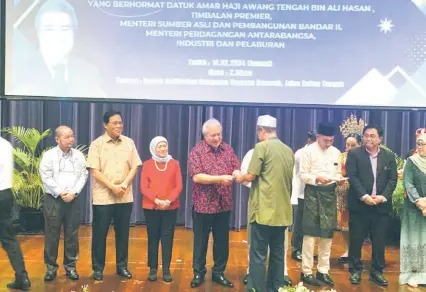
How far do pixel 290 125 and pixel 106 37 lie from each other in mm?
2920

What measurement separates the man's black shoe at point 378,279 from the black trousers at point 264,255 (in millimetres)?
963

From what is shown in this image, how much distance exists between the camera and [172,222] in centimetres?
414

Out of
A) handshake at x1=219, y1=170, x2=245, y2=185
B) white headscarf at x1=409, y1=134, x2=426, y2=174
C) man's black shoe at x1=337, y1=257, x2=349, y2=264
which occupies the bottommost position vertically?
man's black shoe at x1=337, y1=257, x2=349, y2=264

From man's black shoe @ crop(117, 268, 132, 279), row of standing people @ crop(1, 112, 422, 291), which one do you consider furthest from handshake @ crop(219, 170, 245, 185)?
man's black shoe @ crop(117, 268, 132, 279)

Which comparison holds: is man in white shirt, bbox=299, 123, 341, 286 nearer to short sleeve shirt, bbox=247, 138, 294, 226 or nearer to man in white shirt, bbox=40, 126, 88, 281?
short sleeve shirt, bbox=247, 138, 294, 226

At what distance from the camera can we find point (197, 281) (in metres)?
4.01

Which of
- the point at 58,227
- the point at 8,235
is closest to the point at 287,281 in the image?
the point at 58,227

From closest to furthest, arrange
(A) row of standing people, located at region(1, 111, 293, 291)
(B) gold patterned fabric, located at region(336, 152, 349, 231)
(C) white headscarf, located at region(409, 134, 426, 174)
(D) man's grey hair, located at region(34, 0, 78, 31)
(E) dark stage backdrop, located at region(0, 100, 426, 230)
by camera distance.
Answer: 1. (A) row of standing people, located at region(1, 111, 293, 291)
2. (C) white headscarf, located at region(409, 134, 426, 174)
3. (D) man's grey hair, located at region(34, 0, 78, 31)
4. (B) gold patterned fabric, located at region(336, 152, 349, 231)
5. (E) dark stage backdrop, located at region(0, 100, 426, 230)

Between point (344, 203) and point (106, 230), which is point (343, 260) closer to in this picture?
point (344, 203)

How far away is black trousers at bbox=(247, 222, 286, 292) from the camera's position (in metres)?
3.61

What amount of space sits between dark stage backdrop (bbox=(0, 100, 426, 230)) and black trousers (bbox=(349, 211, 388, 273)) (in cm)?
234

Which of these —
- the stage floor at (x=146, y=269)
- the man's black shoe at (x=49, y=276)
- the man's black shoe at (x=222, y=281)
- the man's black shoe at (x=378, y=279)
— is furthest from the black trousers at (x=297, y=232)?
the man's black shoe at (x=49, y=276)

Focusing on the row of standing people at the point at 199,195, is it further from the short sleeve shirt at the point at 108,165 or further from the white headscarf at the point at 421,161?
the white headscarf at the point at 421,161

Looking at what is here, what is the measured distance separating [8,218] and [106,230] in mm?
774
